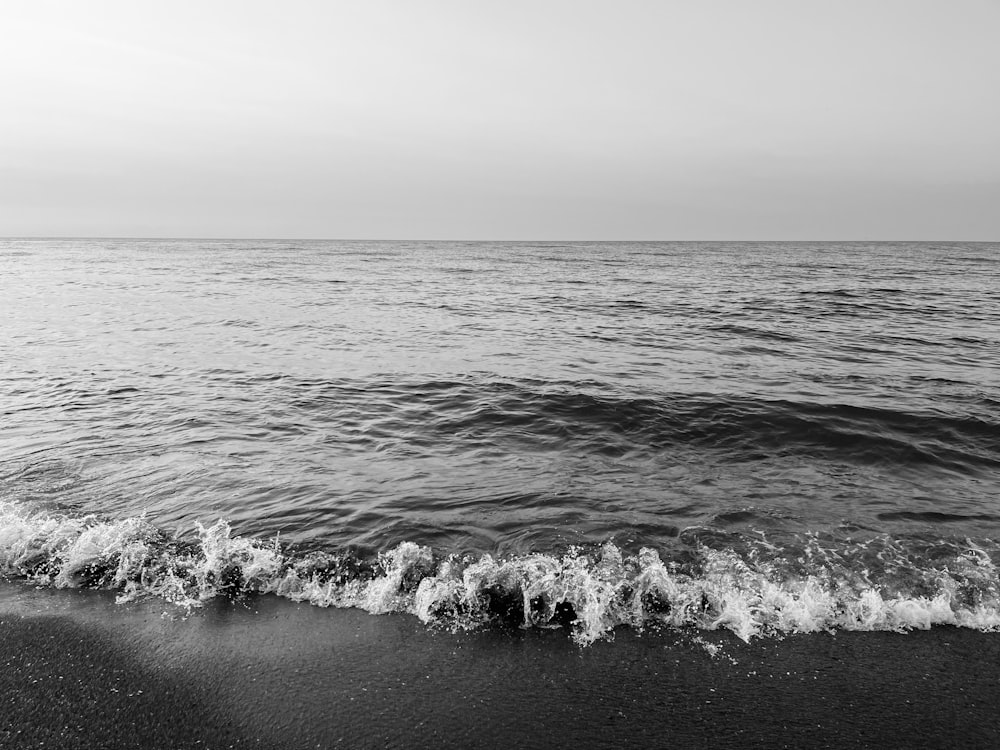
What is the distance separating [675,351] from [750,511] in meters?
9.93

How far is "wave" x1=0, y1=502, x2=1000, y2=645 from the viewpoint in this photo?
4.71 m

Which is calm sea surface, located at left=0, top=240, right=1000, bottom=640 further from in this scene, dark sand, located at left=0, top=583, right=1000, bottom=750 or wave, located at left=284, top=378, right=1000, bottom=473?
dark sand, located at left=0, top=583, right=1000, bottom=750

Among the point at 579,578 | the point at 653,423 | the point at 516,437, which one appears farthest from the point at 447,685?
the point at 653,423

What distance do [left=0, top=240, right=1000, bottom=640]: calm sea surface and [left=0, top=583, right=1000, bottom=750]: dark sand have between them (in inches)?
38.9

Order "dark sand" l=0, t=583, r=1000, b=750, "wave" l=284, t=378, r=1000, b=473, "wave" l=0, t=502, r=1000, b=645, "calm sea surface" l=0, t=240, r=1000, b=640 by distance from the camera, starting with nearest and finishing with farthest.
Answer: "dark sand" l=0, t=583, r=1000, b=750 → "wave" l=0, t=502, r=1000, b=645 → "calm sea surface" l=0, t=240, r=1000, b=640 → "wave" l=284, t=378, r=1000, b=473

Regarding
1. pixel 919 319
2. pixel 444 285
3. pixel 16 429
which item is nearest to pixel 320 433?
pixel 16 429

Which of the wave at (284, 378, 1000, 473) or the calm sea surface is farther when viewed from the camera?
the wave at (284, 378, 1000, 473)

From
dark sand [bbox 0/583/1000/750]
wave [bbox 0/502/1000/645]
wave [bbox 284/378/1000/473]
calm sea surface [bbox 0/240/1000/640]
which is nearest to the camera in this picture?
dark sand [bbox 0/583/1000/750]

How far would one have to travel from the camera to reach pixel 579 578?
16.8 ft

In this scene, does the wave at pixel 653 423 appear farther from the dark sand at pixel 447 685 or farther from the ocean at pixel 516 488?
the dark sand at pixel 447 685

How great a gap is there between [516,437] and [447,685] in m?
5.53

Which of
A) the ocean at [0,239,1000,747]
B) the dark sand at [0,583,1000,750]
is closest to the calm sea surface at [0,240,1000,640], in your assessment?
the ocean at [0,239,1000,747]

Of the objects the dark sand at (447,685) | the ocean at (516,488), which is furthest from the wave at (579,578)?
the dark sand at (447,685)

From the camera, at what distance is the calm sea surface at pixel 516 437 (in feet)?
19.9
